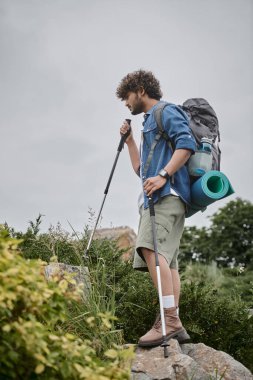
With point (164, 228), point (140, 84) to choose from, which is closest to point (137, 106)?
point (140, 84)

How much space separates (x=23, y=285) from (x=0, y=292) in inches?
6.4

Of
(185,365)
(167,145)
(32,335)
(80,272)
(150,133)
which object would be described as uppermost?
(150,133)

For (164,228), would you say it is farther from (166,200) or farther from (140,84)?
(140,84)

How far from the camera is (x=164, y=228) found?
4855 millimetres

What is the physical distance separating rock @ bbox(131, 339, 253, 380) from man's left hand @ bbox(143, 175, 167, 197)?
3.92ft

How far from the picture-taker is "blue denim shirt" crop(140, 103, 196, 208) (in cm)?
489

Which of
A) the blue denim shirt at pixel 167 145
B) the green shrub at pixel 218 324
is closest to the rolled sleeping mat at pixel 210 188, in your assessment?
the blue denim shirt at pixel 167 145

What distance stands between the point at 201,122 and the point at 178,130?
44 centimetres

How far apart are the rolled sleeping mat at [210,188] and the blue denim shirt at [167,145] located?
0.08 metres

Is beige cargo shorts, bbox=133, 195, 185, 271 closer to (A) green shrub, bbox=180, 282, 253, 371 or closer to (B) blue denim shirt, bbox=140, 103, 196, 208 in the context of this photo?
(B) blue denim shirt, bbox=140, 103, 196, 208

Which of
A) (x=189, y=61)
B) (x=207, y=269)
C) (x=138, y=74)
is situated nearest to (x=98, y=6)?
(x=189, y=61)

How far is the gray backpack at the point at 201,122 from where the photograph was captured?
511 centimetres

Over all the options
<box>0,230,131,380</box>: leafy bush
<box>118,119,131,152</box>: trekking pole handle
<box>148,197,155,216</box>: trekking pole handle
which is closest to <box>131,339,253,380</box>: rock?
<box>148,197,155,216</box>: trekking pole handle

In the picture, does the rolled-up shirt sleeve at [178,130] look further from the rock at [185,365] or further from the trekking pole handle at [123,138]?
the rock at [185,365]
